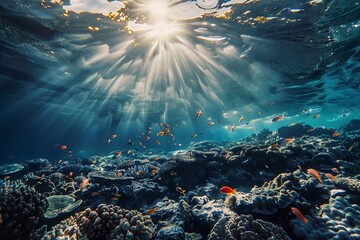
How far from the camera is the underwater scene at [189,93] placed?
4.63 meters

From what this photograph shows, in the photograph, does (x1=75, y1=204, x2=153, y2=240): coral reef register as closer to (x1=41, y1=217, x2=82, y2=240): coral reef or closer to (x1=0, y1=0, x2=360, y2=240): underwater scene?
(x1=0, y1=0, x2=360, y2=240): underwater scene

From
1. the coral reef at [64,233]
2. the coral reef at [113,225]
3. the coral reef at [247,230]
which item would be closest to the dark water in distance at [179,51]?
the coral reef at [113,225]

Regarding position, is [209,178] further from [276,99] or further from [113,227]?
[276,99]

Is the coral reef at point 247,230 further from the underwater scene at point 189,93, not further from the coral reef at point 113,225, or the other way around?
the coral reef at point 113,225

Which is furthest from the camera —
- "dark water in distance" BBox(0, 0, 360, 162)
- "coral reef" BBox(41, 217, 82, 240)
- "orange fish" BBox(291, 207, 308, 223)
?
"dark water in distance" BBox(0, 0, 360, 162)

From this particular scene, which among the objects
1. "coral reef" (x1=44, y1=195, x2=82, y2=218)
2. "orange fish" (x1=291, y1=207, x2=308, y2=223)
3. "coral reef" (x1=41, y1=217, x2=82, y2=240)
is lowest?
"orange fish" (x1=291, y1=207, x2=308, y2=223)

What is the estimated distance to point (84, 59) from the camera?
58.6ft

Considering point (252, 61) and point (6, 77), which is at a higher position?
point (6, 77)

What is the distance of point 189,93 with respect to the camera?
2655cm

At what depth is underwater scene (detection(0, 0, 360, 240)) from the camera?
4.63 metres

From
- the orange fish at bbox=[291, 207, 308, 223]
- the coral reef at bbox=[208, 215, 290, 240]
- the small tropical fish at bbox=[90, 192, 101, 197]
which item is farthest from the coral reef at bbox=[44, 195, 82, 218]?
the orange fish at bbox=[291, 207, 308, 223]

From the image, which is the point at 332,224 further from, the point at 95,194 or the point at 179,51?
the point at 179,51

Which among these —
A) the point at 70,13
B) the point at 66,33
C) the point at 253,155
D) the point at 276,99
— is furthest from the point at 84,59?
the point at 276,99

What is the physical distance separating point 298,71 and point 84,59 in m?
19.8
